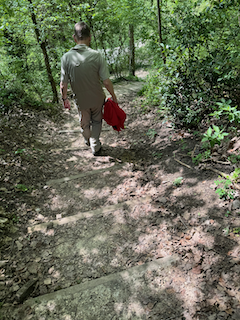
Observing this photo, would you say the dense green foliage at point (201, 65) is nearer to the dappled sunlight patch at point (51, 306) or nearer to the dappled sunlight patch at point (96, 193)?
the dappled sunlight patch at point (96, 193)

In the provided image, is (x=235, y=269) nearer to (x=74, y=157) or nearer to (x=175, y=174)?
(x=175, y=174)

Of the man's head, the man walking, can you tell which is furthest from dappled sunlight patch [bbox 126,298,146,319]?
the man's head

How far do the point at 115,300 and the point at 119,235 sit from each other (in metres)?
0.83

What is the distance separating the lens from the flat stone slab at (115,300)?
6.71 feet

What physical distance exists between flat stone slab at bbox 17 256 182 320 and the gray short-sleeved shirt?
10.4 ft

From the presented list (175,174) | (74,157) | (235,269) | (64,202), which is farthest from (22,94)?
(235,269)

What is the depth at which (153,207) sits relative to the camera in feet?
10.5

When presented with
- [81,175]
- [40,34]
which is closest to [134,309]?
[81,175]

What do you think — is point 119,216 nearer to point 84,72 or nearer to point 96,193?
point 96,193

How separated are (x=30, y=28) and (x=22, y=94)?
2.29 metres

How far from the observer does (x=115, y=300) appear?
7.06ft

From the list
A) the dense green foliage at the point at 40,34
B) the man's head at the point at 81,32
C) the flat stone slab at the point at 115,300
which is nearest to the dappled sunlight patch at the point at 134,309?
the flat stone slab at the point at 115,300

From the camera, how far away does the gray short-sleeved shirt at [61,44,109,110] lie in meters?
3.99

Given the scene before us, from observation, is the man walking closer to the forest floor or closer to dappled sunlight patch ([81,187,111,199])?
the forest floor
